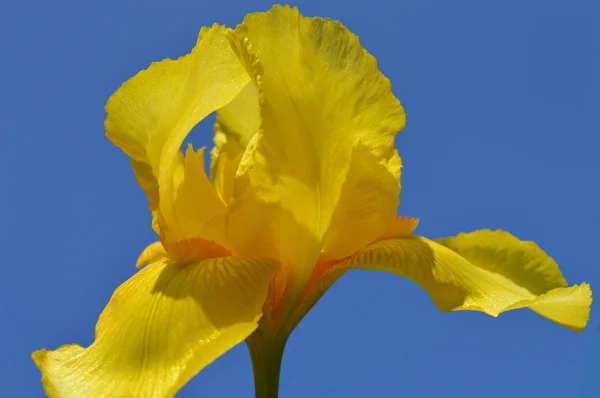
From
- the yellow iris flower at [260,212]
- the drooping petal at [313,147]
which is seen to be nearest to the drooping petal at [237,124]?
the yellow iris flower at [260,212]

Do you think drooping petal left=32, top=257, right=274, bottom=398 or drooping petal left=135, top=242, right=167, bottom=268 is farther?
drooping petal left=135, top=242, right=167, bottom=268

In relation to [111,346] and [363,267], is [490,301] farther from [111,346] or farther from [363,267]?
[111,346]

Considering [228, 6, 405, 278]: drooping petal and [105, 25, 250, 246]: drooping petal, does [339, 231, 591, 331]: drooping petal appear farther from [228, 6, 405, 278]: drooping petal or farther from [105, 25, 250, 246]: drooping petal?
[105, 25, 250, 246]: drooping petal

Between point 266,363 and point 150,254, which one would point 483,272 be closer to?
point 266,363

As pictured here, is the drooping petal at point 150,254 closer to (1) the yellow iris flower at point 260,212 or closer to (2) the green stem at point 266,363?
(1) the yellow iris flower at point 260,212

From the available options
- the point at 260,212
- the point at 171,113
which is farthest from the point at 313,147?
the point at 171,113

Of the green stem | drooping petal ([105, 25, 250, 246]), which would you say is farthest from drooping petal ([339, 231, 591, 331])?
drooping petal ([105, 25, 250, 246])

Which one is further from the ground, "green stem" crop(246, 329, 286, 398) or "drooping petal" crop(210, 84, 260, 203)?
"drooping petal" crop(210, 84, 260, 203)

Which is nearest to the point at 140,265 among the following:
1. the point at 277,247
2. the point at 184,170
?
the point at 184,170
